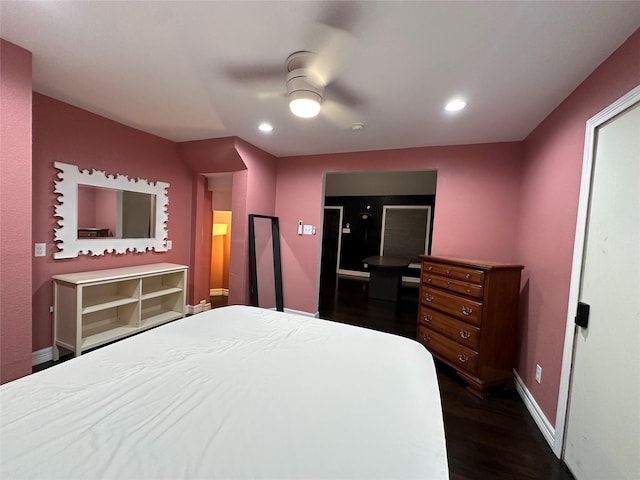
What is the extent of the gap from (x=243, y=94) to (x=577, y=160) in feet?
7.78

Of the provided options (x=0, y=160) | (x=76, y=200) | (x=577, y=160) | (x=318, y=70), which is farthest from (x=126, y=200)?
(x=577, y=160)

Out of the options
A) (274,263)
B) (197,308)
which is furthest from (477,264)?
(197,308)

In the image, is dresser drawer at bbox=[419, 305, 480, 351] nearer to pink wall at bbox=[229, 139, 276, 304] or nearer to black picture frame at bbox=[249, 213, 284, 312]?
black picture frame at bbox=[249, 213, 284, 312]

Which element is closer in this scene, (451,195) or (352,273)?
(451,195)

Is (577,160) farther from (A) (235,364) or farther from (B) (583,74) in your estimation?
(A) (235,364)

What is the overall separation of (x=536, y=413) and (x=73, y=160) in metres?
4.46

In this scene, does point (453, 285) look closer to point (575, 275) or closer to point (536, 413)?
point (575, 275)

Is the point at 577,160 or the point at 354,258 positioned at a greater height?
the point at 577,160

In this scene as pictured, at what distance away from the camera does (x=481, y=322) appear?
6.90 ft

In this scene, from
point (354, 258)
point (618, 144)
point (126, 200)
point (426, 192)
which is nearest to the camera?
point (618, 144)

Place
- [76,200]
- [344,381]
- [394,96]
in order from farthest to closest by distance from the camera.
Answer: [76,200] < [394,96] < [344,381]

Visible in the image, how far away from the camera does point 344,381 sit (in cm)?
105

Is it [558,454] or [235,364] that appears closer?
[235,364]

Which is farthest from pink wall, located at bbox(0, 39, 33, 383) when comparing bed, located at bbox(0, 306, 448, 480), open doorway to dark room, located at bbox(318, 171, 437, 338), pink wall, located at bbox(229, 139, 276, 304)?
open doorway to dark room, located at bbox(318, 171, 437, 338)
